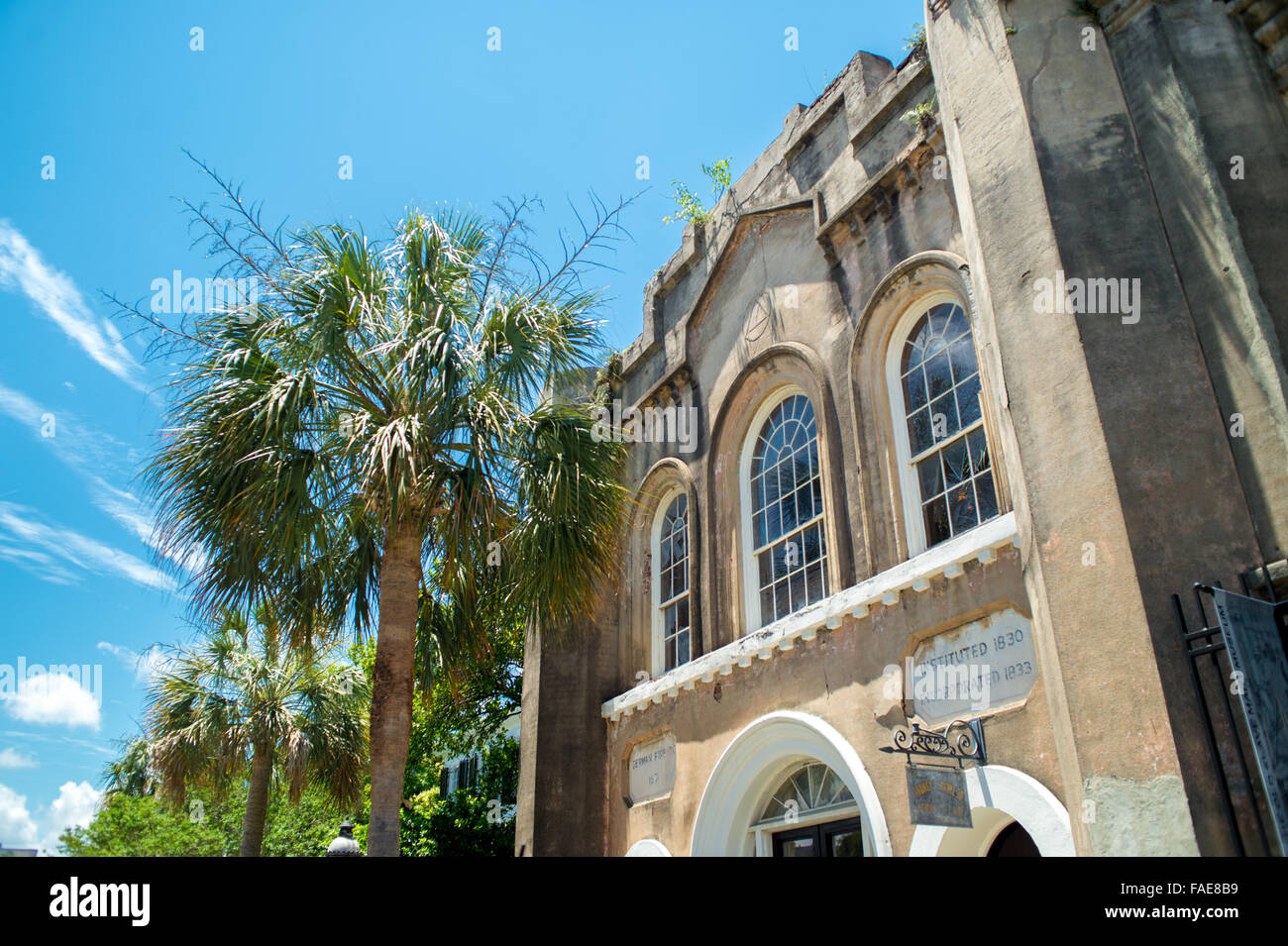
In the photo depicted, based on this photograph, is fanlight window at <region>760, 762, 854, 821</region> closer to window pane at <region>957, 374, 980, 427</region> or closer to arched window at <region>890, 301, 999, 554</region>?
arched window at <region>890, 301, 999, 554</region>

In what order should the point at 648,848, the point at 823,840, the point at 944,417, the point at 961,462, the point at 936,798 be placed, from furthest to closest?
1. the point at 648,848
2. the point at 823,840
3. the point at 944,417
4. the point at 961,462
5. the point at 936,798

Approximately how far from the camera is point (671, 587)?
12.5 m

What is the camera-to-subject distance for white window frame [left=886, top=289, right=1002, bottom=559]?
8.56m

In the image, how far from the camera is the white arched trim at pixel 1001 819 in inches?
248

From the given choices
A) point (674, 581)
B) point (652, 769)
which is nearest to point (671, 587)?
point (674, 581)

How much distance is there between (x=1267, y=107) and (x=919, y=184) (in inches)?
122

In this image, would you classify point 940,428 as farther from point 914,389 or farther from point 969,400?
point 914,389

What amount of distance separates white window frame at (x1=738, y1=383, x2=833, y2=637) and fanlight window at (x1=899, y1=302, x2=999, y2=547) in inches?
41.4

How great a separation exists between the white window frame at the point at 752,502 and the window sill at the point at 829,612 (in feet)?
1.59

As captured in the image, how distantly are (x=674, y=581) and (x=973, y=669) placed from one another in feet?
17.9

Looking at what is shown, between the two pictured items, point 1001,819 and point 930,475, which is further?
point 930,475

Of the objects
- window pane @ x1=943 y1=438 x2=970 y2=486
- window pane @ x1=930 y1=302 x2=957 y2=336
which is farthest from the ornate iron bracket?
window pane @ x1=930 y1=302 x2=957 y2=336
